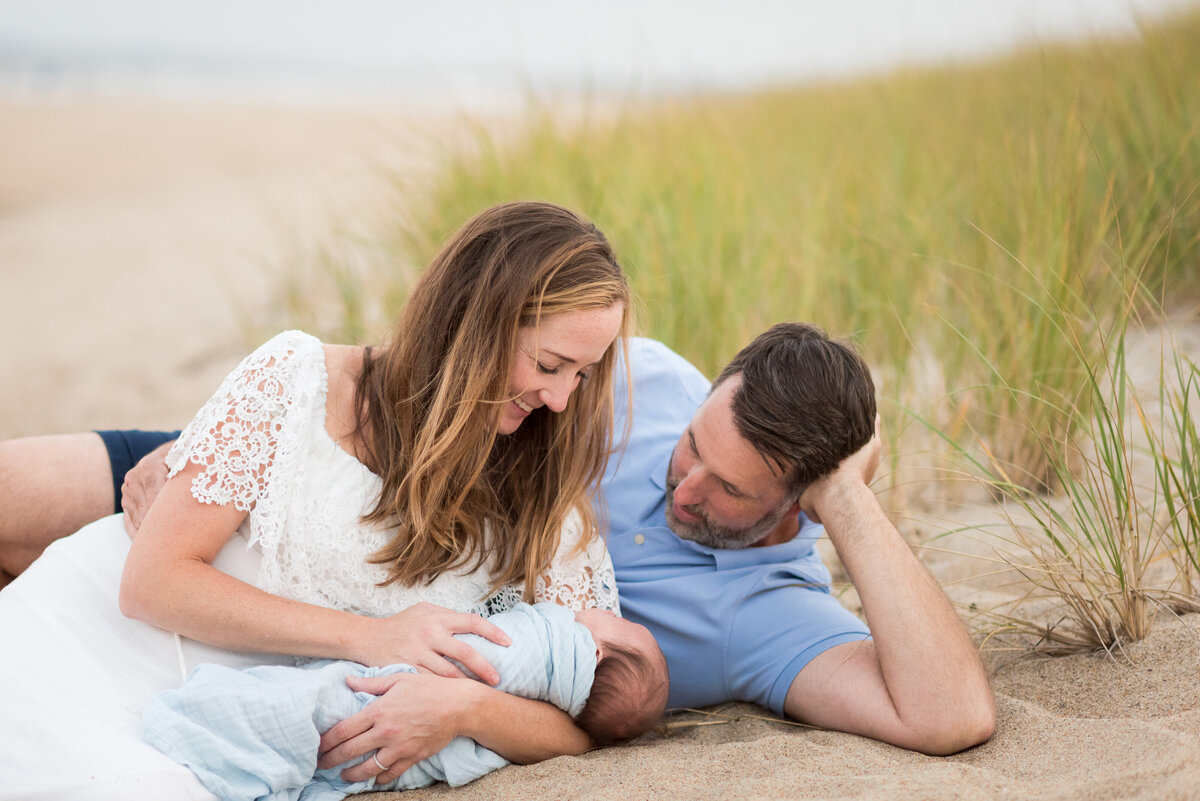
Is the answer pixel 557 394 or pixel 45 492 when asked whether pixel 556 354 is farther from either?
pixel 45 492

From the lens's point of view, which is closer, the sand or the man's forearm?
the sand

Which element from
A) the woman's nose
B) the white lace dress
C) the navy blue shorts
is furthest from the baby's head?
the navy blue shorts

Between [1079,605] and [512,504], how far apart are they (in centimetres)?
135

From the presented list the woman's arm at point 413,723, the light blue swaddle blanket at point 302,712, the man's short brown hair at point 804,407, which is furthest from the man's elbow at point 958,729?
the woman's arm at point 413,723

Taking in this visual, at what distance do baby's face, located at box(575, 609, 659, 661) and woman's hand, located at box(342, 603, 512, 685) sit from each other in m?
0.21

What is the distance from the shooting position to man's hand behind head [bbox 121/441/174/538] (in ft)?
7.01

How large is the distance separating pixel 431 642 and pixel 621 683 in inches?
16.7

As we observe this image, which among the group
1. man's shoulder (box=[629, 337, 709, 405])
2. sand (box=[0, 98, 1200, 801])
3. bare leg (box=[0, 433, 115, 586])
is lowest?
sand (box=[0, 98, 1200, 801])

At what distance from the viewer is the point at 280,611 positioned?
196 cm

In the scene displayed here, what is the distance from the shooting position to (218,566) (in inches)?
80.2

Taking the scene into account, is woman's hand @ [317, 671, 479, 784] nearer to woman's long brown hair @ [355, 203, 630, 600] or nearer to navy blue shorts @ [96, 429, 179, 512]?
woman's long brown hair @ [355, 203, 630, 600]

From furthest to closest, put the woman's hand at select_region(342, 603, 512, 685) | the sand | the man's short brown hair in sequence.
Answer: the man's short brown hair < the woman's hand at select_region(342, 603, 512, 685) < the sand

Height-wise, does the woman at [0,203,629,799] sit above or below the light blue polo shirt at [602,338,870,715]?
above

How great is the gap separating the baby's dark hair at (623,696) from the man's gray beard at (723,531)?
38 centimetres
